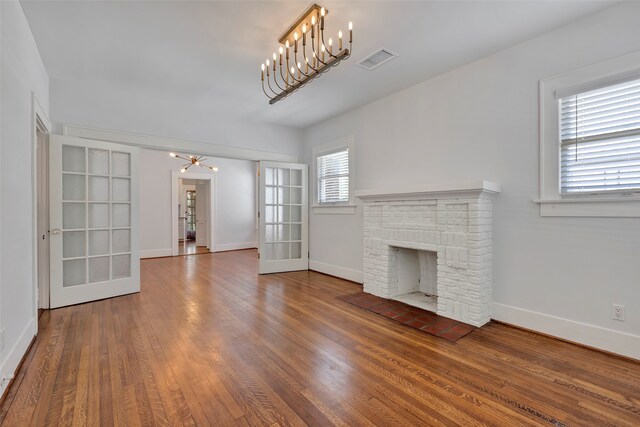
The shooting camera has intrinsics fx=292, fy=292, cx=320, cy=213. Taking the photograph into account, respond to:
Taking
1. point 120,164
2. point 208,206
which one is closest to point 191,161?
point 208,206

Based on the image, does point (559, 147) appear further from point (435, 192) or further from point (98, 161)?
point (98, 161)

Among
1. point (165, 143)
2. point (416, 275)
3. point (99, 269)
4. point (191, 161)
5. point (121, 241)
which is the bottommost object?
point (416, 275)

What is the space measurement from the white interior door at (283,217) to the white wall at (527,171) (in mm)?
2129

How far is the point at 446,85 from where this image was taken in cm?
342

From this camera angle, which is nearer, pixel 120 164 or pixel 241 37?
pixel 241 37

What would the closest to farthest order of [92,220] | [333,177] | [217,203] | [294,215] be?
[92,220] < [333,177] < [294,215] < [217,203]

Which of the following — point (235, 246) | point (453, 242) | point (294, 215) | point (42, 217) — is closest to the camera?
point (453, 242)

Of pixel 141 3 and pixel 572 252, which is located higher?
pixel 141 3

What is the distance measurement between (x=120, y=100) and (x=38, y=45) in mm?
1122

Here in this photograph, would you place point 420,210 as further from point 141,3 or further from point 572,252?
point 141,3

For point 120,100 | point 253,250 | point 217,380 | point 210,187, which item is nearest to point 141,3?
point 120,100

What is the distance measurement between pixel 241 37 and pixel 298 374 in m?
2.90

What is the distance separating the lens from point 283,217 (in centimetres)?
549

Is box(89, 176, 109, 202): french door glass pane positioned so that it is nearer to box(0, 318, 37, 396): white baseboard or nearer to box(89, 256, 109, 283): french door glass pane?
box(89, 256, 109, 283): french door glass pane
